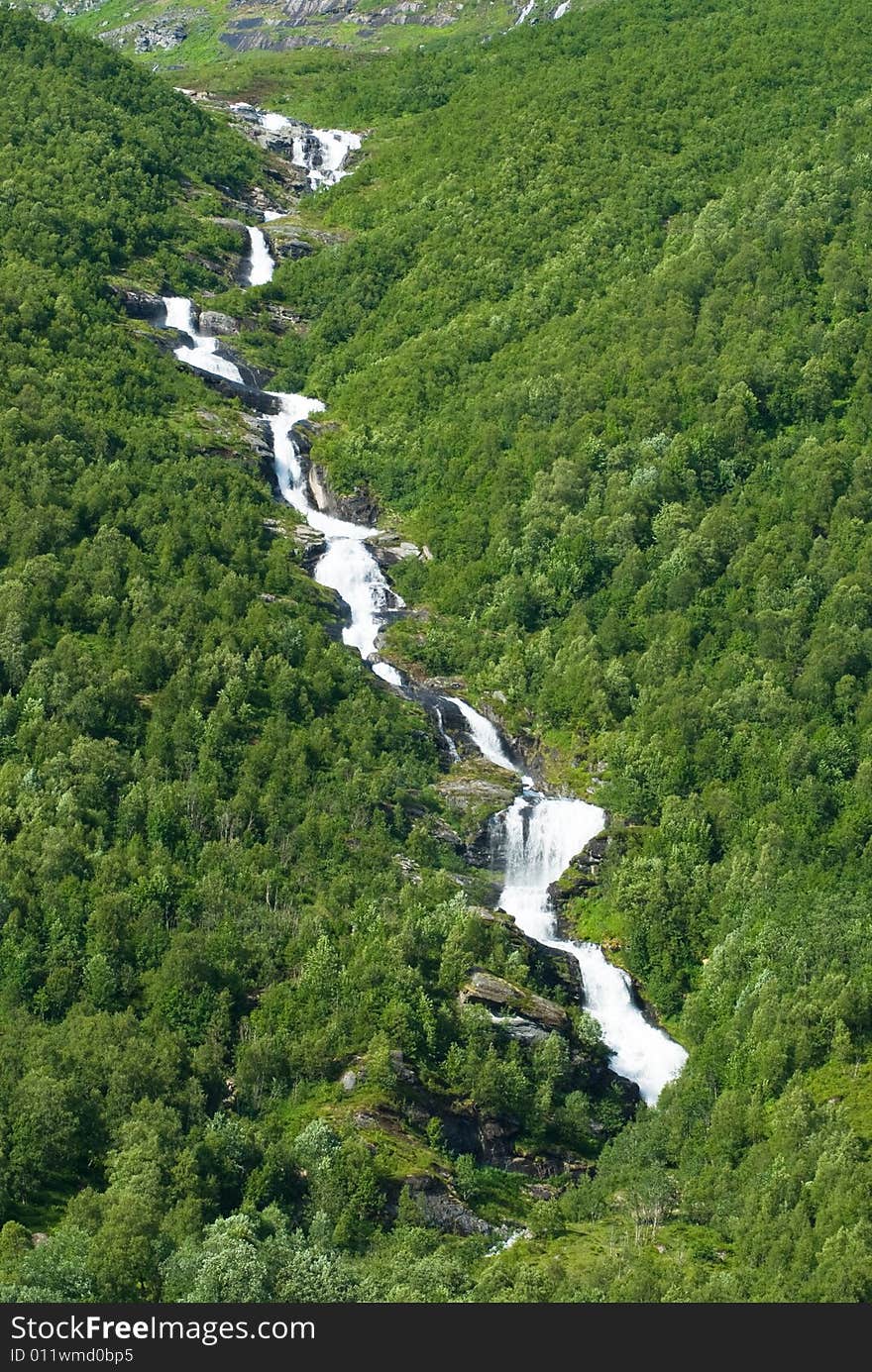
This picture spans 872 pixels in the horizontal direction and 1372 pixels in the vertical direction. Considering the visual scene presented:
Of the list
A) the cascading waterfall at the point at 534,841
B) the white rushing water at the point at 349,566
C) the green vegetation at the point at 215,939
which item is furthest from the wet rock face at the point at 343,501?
the green vegetation at the point at 215,939

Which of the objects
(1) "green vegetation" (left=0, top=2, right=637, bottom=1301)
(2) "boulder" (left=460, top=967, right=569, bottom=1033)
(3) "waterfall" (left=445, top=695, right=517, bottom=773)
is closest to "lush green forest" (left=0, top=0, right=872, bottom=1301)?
(1) "green vegetation" (left=0, top=2, right=637, bottom=1301)

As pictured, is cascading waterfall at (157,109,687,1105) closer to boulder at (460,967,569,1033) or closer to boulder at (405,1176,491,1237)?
boulder at (460,967,569,1033)

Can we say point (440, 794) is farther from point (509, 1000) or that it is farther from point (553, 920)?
point (509, 1000)

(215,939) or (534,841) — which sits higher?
(215,939)

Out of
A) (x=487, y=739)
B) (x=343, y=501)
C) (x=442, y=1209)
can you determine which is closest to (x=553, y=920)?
(x=487, y=739)

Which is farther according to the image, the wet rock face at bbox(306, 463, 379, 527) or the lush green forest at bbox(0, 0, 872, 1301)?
the wet rock face at bbox(306, 463, 379, 527)

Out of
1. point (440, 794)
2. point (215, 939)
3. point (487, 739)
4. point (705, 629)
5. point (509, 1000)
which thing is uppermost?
point (705, 629)
